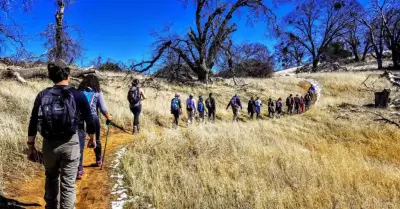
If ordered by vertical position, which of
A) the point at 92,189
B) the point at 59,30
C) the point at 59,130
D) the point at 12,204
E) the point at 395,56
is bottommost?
the point at 92,189

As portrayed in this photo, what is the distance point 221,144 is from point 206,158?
1162 mm

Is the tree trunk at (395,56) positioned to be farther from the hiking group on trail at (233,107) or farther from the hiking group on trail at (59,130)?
the hiking group on trail at (59,130)

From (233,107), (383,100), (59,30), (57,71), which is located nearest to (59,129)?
(57,71)

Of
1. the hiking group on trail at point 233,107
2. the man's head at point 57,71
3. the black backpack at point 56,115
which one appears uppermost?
the man's head at point 57,71

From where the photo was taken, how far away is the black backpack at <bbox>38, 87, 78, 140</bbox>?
297cm

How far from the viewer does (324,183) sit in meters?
4.99

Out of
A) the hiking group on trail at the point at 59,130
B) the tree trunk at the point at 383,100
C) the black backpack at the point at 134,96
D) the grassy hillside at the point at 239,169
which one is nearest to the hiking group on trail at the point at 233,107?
the black backpack at the point at 134,96

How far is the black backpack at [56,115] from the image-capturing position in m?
2.97

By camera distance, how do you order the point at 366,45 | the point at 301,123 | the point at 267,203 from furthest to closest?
the point at 366,45
the point at 301,123
the point at 267,203

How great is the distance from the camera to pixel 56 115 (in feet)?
9.76

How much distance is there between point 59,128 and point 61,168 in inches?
19.7

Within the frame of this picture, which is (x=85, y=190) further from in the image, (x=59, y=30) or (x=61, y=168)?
(x=59, y=30)

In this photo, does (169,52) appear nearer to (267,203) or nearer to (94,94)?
(94,94)

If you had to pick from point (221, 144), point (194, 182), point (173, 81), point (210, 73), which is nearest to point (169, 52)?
point (173, 81)
